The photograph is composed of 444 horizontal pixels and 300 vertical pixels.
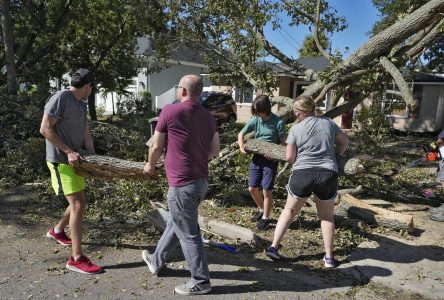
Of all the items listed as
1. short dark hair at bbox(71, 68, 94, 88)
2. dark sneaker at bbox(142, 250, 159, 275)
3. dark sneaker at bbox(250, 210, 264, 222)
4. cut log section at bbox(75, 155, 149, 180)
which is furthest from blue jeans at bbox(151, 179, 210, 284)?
dark sneaker at bbox(250, 210, 264, 222)

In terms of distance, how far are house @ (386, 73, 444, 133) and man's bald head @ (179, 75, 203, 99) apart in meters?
17.4

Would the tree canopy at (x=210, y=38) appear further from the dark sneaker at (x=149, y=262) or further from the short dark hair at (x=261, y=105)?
the dark sneaker at (x=149, y=262)

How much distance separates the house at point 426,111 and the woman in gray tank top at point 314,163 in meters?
Answer: 16.2

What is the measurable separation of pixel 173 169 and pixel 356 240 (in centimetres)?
275

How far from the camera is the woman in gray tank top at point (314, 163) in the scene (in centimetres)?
394

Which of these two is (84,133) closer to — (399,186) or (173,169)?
(173,169)

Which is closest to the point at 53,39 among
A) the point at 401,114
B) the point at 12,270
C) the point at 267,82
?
the point at 267,82

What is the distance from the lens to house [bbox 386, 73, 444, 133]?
18844 mm

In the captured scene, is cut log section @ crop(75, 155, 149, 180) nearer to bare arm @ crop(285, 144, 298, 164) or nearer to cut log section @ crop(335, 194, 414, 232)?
bare arm @ crop(285, 144, 298, 164)

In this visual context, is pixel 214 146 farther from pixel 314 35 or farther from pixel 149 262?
pixel 314 35

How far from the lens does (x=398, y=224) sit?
5215 millimetres

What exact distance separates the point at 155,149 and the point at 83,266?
1.39 meters

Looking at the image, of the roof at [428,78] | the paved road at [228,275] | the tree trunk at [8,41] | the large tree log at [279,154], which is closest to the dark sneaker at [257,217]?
the large tree log at [279,154]

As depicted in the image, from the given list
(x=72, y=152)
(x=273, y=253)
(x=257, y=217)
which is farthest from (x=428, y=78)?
(x=72, y=152)
